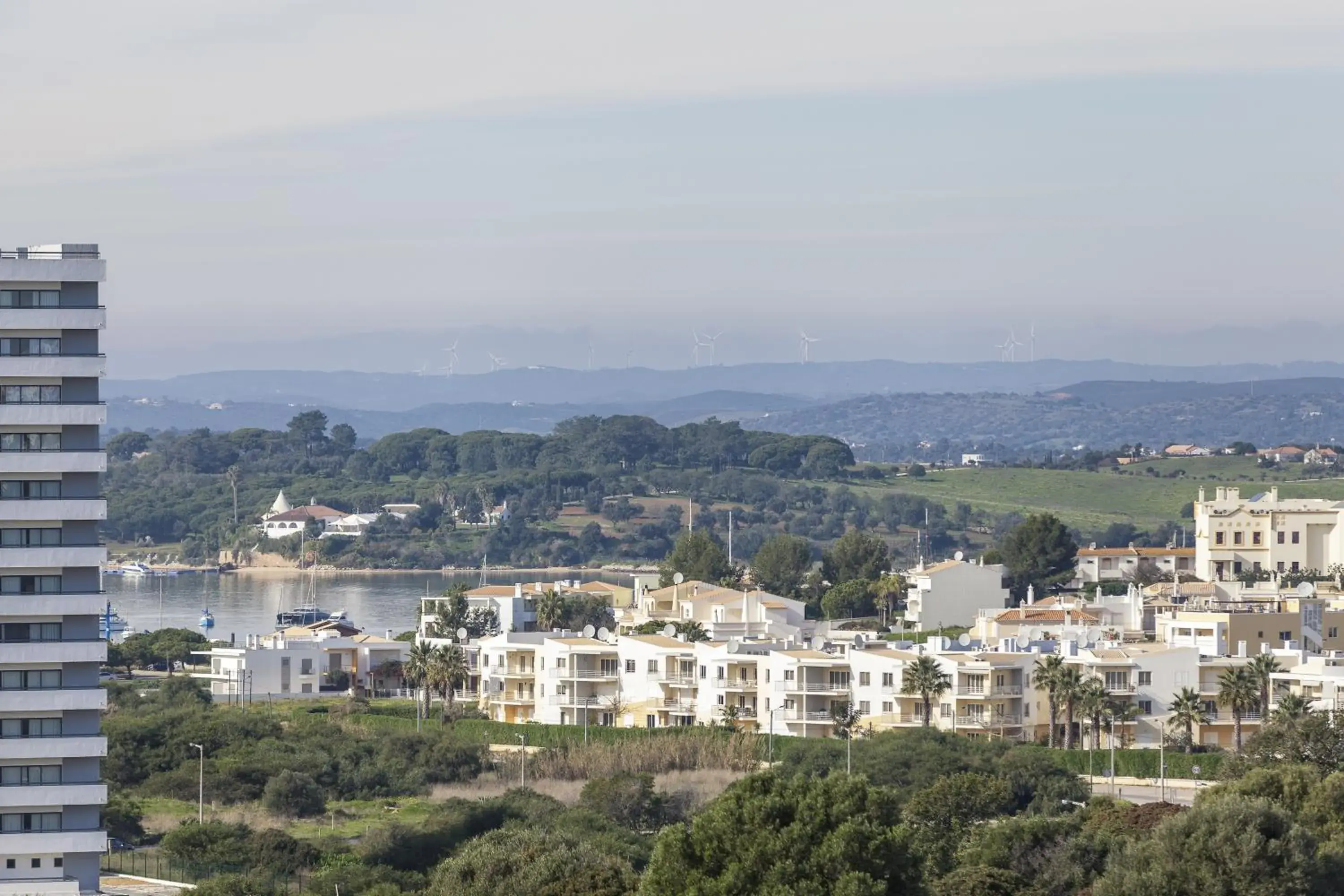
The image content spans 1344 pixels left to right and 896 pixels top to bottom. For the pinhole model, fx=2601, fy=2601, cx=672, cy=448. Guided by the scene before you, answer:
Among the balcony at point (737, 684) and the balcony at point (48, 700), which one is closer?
the balcony at point (48, 700)

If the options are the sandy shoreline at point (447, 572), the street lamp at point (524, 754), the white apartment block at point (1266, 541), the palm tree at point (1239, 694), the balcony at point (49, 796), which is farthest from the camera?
the sandy shoreline at point (447, 572)

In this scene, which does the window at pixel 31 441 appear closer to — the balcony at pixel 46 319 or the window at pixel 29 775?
the balcony at pixel 46 319

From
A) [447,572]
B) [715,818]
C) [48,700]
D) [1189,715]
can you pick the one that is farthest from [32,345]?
[447,572]

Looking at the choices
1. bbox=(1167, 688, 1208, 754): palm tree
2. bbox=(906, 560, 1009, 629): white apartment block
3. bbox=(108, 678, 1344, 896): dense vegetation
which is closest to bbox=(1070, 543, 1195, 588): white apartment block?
bbox=(906, 560, 1009, 629): white apartment block

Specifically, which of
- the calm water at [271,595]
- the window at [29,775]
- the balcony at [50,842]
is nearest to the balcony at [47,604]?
the window at [29,775]

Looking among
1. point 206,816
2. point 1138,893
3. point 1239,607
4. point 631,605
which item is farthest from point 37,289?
point 631,605

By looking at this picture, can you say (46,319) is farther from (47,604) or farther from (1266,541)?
(1266,541)
